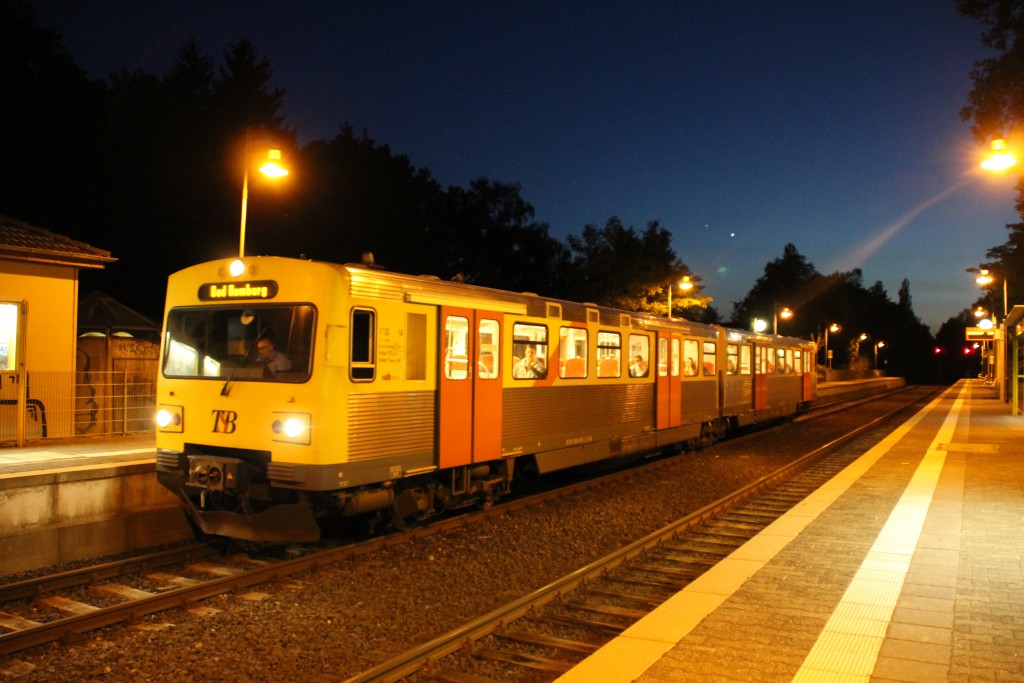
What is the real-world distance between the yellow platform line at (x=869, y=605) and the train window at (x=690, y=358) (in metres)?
6.46

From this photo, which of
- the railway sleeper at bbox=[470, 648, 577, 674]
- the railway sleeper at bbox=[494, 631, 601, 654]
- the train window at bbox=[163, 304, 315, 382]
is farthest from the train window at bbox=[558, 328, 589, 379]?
the railway sleeper at bbox=[470, 648, 577, 674]

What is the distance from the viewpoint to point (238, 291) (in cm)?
906

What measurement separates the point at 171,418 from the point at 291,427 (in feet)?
6.25

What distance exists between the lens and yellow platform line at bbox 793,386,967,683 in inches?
216

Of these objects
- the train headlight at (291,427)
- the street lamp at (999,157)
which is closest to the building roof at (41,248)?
the train headlight at (291,427)

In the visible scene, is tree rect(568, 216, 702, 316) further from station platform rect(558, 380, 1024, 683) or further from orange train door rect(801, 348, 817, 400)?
station platform rect(558, 380, 1024, 683)

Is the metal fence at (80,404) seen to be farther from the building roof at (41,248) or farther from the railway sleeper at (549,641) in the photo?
the railway sleeper at (549,641)

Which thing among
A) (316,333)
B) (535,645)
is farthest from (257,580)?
(535,645)

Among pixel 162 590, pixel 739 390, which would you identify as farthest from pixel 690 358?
pixel 162 590

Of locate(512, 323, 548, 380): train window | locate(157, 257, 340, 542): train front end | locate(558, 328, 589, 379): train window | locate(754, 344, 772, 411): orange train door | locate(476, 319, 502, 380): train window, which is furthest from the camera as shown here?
locate(754, 344, 772, 411): orange train door

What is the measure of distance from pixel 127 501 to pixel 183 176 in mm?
26323

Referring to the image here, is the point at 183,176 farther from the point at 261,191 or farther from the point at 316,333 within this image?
the point at 316,333

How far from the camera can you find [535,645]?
6.49 metres

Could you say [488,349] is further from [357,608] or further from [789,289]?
[789,289]
